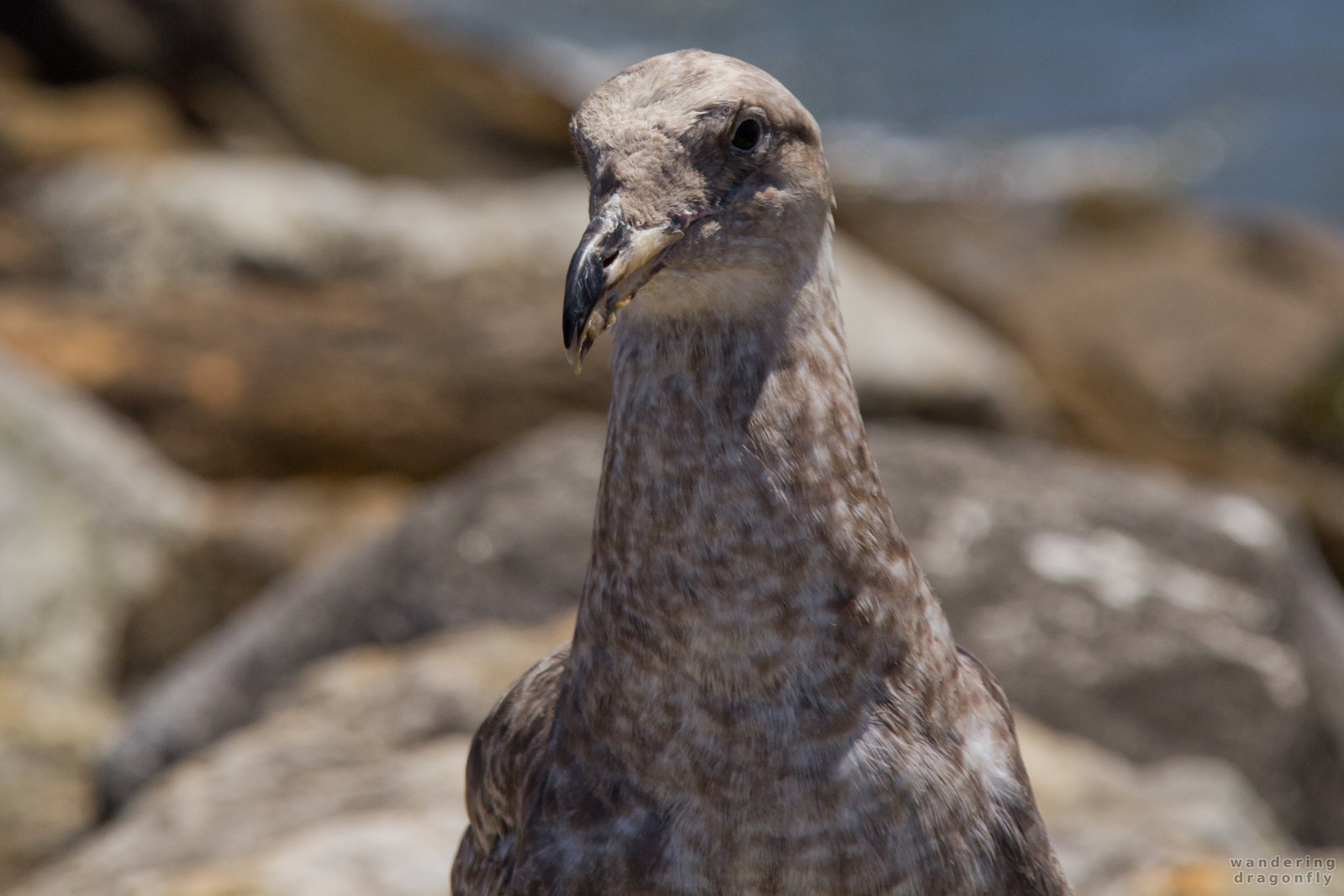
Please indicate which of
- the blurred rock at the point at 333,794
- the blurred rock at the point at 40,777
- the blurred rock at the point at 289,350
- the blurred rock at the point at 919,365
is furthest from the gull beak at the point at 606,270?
the blurred rock at the point at 919,365

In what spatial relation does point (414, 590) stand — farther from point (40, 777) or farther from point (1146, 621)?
point (1146, 621)

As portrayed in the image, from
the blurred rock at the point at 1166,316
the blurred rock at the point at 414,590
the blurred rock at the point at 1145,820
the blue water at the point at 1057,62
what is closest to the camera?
the blurred rock at the point at 1145,820

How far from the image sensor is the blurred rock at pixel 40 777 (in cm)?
584

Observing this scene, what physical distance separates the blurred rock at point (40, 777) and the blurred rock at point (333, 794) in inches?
22.3

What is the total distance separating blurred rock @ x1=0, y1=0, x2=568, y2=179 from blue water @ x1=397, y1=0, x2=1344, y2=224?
7449 mm

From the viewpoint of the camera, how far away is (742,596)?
2.45m

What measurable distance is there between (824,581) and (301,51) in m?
13.8

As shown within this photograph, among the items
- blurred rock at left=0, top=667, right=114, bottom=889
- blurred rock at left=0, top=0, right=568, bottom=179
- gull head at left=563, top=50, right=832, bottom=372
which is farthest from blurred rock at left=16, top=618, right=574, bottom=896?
blurred rock at left=0, top=0, right=568, bottom=179

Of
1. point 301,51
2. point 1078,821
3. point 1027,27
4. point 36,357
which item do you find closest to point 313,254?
point 36,357

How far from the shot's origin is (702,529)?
2451mm

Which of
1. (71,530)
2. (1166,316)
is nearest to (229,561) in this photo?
(71,530)

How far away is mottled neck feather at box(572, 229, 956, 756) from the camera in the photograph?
96.5 inches

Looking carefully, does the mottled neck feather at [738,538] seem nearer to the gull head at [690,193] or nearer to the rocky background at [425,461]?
the gull head at [690,193]

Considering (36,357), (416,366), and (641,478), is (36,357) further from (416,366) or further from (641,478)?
(641,478)
